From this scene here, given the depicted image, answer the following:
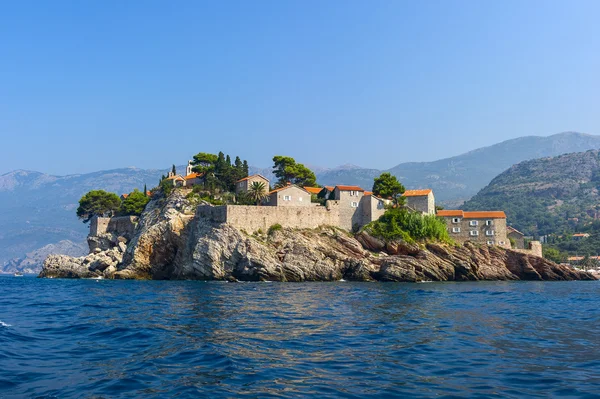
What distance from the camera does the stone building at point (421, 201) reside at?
66562 millimetres

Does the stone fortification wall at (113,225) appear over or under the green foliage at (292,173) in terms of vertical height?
under

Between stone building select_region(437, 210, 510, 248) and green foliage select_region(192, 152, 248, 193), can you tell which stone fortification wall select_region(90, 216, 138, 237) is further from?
stone building select_region(437, 210, 510, 248)

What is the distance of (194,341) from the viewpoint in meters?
18.3

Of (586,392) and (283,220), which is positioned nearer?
(586,392)

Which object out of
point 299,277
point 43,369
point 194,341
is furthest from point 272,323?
point 299,277

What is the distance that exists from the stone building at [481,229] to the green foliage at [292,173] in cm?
2136

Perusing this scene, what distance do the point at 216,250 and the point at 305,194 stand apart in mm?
14383

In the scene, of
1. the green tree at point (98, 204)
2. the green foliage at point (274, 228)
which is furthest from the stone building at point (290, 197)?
the green tree at point (98, 204)

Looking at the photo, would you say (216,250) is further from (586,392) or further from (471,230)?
(586,392)

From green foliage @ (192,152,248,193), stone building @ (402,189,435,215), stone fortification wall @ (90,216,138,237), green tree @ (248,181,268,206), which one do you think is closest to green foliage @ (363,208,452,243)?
stone building @ (402,189,435,215)

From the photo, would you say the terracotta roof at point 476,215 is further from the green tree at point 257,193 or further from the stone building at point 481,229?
the green tree at point 257,193

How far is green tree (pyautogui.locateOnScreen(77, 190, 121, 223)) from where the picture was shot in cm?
8225

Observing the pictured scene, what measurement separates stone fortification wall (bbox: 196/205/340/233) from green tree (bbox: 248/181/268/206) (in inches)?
267

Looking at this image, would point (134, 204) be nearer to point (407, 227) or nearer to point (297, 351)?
point (407, 227)
